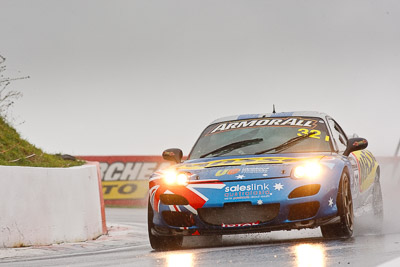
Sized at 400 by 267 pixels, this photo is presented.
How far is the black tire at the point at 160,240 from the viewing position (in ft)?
27.7

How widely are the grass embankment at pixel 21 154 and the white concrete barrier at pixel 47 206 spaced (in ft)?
2.94

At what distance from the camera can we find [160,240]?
8508 mm

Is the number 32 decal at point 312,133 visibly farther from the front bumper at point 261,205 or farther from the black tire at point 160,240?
the black tire at point 160,240

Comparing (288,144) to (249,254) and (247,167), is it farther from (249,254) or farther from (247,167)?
(249,254)

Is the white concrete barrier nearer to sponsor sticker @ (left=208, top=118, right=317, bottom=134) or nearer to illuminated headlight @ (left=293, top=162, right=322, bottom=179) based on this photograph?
sponsor sticker @ (left=208, top=118, right=317, bottom=134)

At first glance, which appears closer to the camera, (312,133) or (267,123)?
(312,133)

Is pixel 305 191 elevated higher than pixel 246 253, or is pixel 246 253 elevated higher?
pixel 305 191

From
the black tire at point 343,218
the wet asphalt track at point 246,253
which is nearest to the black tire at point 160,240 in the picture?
the wet asphalt track at point 246,253

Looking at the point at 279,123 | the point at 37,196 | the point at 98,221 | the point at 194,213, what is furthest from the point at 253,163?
the point at 98,221

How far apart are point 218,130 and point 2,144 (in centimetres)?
381

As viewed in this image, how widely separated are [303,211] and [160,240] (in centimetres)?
143

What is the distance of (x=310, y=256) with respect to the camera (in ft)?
21.7

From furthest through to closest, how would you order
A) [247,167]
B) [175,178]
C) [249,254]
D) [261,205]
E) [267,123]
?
[267,123] < [175,178] < [247,167] < [261,205] < [249,254]

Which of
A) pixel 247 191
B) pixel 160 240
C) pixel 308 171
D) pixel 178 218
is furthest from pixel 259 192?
pixel 160 240
